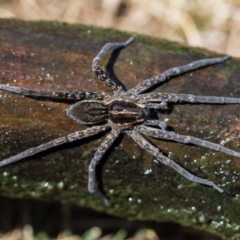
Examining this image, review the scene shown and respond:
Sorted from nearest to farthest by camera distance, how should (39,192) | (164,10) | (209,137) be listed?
(209,137) → (39,192) → (164,10)

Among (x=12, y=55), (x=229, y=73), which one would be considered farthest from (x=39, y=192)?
(x=229, y=73)

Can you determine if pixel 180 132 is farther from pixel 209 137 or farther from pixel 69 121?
pixel 69 121

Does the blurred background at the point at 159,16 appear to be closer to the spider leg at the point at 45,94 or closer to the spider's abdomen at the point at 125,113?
the spider's abdomen at the point at 125,113

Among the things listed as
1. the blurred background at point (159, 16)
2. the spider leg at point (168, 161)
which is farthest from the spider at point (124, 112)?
the blurred background at point (159, 16)

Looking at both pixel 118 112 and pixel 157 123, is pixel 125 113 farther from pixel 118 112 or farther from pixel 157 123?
pixel 157 123

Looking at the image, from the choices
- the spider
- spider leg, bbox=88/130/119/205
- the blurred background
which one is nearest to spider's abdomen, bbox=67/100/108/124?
the spider

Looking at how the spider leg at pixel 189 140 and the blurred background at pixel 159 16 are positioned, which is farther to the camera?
the blurred background at pixel 159 16

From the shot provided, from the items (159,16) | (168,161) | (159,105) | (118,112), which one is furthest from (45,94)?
(159,16)
